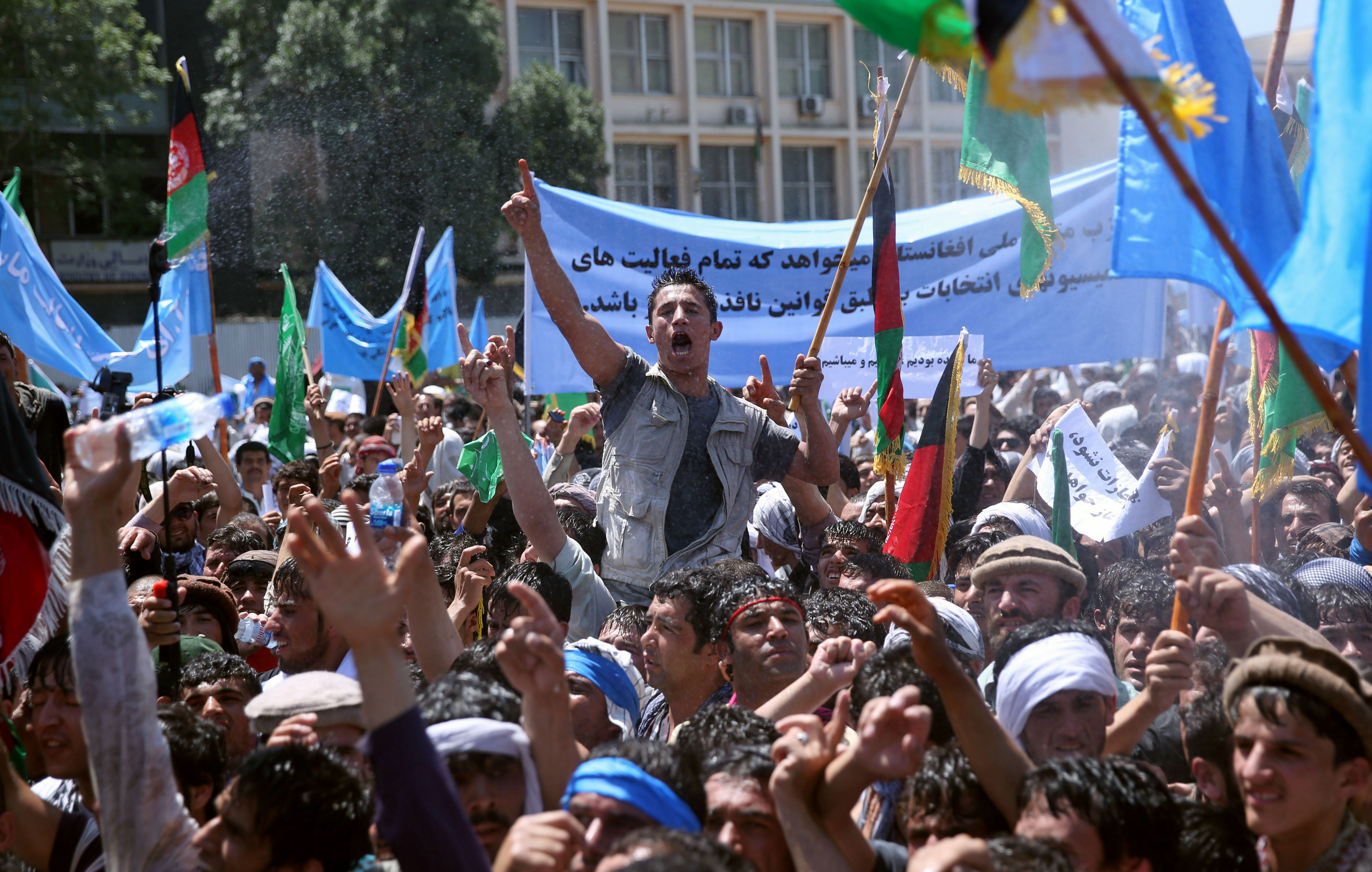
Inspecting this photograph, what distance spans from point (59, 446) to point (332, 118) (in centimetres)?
2223

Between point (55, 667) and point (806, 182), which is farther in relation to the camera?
point (806, 182)

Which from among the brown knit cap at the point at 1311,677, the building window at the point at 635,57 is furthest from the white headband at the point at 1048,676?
the building window at the point at 635,57

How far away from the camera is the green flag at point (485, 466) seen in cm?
613

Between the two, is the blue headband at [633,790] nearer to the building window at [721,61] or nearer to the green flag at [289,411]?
the green flag at [289,411]

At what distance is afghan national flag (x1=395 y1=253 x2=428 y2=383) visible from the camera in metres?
10.5

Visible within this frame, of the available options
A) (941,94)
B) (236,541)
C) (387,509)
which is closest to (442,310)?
(236,541)

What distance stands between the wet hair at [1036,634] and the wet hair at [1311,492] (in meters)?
2.88

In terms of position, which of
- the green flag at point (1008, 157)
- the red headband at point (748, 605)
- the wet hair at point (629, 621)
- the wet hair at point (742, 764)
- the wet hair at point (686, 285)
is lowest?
the wet hair at point (629, 621)

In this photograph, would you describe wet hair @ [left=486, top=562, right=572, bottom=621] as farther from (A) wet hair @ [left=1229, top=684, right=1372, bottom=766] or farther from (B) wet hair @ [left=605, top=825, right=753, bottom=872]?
(A) wet hair @ [left=1229, top=684, right=1372, bottom=766]

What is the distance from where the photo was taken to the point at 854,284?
773cm

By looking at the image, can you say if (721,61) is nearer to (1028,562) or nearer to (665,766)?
(1028,562)

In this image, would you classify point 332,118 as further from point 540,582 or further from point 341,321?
point 540,582

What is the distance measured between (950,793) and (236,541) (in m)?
4.01

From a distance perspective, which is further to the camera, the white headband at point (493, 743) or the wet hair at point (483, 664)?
the wet hair at point (483, 664)
